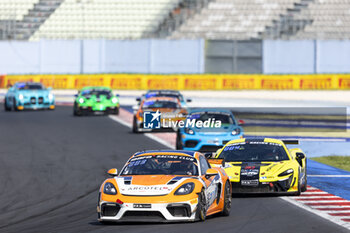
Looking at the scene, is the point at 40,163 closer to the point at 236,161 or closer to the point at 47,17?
the point at 236,161

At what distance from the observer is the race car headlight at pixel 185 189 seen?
10.7 meters

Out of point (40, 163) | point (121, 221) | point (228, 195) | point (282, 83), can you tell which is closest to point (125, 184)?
point (121, 221)

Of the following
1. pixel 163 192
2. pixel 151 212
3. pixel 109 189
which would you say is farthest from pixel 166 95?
pixel 151 212

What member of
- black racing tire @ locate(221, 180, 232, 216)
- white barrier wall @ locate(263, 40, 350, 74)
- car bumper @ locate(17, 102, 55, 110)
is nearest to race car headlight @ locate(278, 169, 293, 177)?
black racing tire @ locate(221, 180, 232, 216)

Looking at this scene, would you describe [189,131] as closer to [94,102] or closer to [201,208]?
[201,208]

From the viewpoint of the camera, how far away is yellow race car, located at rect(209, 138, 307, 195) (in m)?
13.9

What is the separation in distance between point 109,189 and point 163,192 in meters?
0.79

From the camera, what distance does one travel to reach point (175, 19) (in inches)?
2333

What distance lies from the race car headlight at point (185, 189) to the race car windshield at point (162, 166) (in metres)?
0.62

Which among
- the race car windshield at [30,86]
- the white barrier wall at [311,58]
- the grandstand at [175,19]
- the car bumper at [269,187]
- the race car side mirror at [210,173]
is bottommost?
the car bumper at [269,187]

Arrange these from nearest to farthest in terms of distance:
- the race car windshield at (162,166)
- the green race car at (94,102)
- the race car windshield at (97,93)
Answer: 1. the race car windshield at (162,166)
2. the green race car at (94,102)
3. the race car windshield at (97,93)

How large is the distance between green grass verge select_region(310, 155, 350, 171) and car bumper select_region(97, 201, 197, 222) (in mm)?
9762

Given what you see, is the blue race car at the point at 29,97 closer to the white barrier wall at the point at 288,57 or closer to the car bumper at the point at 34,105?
the car bumper at the point at 34,105

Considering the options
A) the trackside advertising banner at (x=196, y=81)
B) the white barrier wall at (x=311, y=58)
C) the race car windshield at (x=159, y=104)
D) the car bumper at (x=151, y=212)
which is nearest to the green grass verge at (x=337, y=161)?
the race car windshield at (x=159, y=104)
